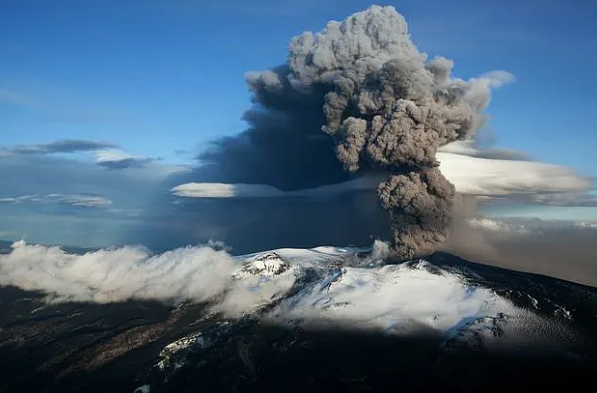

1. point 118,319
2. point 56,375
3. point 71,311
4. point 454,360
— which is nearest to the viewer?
point 454,360

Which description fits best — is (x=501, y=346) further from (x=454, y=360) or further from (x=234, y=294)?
(x=234, y=294)

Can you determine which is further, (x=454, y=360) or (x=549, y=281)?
(x=549, y=281)

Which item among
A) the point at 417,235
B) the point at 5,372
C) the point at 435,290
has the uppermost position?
the point at 417,235

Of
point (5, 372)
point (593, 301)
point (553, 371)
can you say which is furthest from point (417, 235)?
point (5, 372)

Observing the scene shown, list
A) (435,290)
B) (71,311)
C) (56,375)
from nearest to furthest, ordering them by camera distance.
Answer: (56,375) < (435,290) < (71,311)

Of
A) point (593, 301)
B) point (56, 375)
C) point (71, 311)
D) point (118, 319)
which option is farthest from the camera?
point (71, 311)

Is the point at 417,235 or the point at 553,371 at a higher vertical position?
the point at 417,235

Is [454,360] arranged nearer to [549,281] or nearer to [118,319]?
[549,281]

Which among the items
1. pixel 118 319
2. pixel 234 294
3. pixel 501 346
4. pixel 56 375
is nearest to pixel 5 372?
pixel 56 375

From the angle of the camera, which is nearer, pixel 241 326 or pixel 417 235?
pixel 417 235
